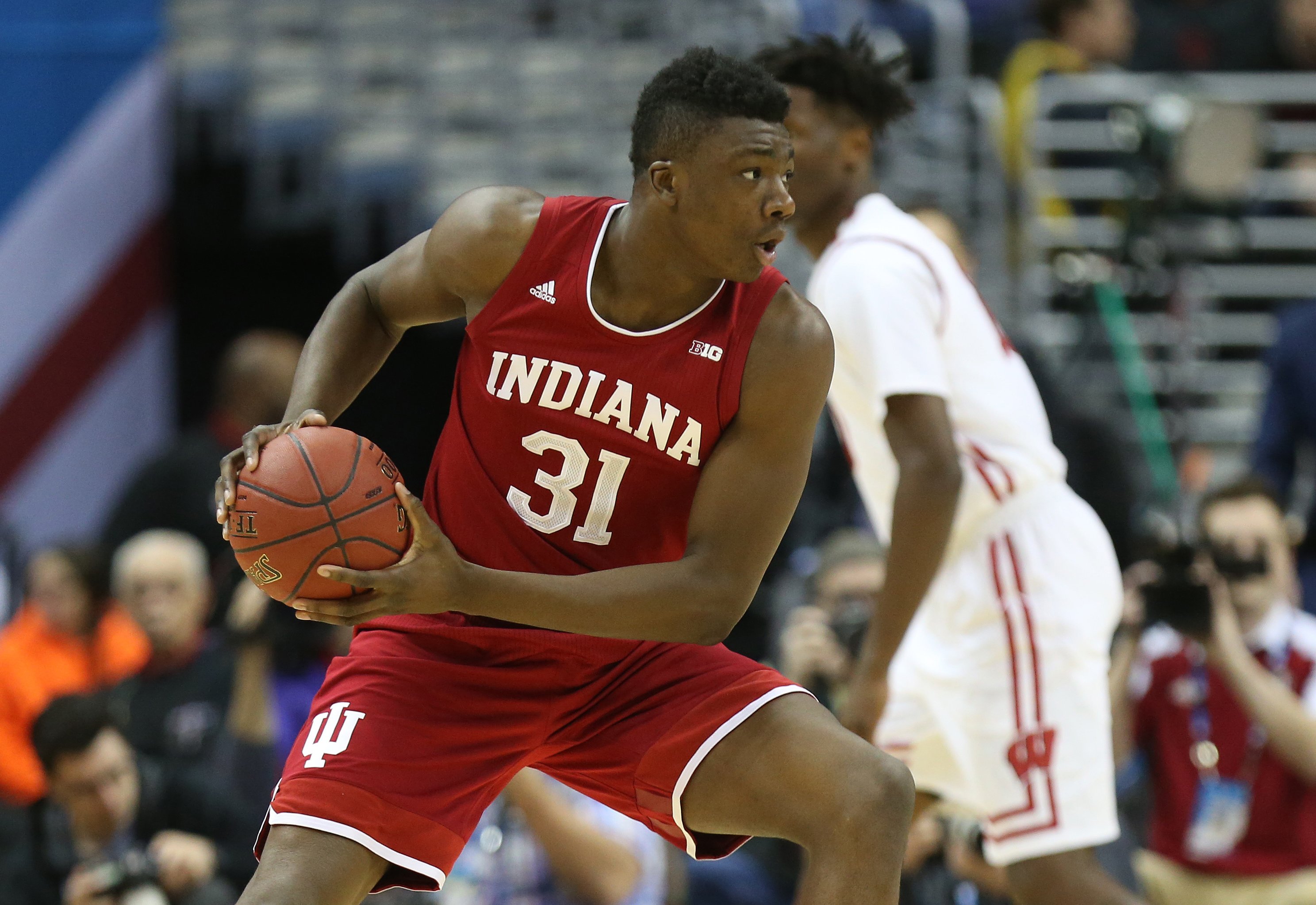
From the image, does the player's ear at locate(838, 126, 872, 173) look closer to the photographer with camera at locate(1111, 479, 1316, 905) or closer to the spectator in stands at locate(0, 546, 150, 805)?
the photographer with camera at locate(1111, 479, 1316, 905)

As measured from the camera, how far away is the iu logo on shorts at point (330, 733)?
12.2ft

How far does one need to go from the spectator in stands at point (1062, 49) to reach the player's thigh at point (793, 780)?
5958mm

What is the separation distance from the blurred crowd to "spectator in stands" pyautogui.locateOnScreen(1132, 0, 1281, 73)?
2933 millimetres

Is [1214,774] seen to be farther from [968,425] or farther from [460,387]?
[460,387]

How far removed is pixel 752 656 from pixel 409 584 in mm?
4590

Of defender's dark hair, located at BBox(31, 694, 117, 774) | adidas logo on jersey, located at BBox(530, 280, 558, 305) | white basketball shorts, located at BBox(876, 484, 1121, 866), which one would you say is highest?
adidas logo on jersey, located at BBox(530, 280, 558, 305)

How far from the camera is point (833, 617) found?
6.37 m

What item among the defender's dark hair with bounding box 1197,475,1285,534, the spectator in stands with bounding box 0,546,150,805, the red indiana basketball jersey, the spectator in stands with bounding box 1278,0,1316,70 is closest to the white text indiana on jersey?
the red indiana basketball jersey

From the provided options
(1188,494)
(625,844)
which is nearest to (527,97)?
(1188,494)

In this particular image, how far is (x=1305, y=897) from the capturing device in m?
5.93

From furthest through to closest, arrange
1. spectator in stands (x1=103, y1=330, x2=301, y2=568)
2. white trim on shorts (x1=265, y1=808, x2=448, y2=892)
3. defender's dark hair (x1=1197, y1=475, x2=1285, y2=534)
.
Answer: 1. spectator in stands (x1=103, y1=330, x2=301, y2=568)
2. defender's dark hair (x1=1197, y1=475, x2=1285, y2=534)
3. white trim on shorts (x1=265, y1=808, x2=448, y2=892)

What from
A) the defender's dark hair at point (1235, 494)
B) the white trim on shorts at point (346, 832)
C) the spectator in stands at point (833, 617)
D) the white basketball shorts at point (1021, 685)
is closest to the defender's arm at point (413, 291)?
the white trim on shorts at point (346, 832)

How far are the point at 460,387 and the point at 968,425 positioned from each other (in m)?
1.38

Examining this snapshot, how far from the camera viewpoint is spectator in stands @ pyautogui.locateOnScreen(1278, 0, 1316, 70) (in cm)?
958
